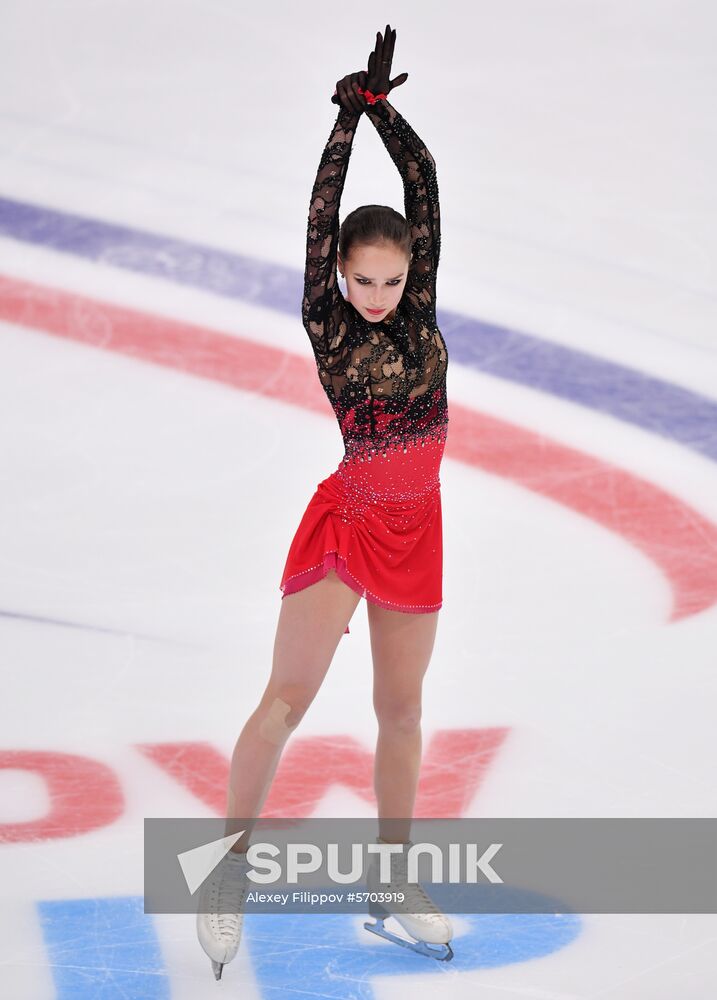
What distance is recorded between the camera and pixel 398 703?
3.11m

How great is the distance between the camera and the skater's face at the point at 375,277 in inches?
114

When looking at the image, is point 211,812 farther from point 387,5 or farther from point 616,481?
point 387,5

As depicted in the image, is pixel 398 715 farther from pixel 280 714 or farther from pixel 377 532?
pixel 377 532

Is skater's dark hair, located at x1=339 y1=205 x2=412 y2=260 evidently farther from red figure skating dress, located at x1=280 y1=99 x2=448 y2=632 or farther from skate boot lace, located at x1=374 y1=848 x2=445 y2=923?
skate boot lace, located at x1=374 y1=848 x2=445 y2=923

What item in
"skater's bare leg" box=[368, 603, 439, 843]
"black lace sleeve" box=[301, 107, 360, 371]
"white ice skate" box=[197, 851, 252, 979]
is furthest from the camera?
"skater's bare leg" box=[368, 603, 439, 843]

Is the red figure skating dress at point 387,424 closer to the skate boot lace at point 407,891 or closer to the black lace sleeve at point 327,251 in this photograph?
the black lace sleeve at point 327,251

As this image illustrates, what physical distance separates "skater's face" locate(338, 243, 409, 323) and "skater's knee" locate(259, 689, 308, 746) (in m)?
0.78

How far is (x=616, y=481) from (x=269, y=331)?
180 centimetres

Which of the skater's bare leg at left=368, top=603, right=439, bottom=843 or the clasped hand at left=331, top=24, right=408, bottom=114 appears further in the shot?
the skater's bare leg at left=368, top=603, right=439, bottom=843

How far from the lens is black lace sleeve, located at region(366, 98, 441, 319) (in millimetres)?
2992

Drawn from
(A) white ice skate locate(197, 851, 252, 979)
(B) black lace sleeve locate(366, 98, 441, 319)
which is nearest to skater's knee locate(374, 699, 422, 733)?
(A) white ice skate locate(197, 851, 252, 979)

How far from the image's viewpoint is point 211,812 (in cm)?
356

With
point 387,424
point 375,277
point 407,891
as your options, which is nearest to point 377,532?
point 387,424

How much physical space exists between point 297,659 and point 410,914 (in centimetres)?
61
